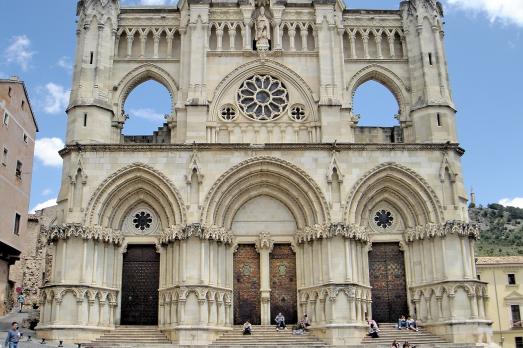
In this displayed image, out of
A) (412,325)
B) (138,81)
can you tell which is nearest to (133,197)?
(138,81)

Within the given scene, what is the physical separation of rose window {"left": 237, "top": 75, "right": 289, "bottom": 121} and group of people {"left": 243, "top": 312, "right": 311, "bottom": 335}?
874cm

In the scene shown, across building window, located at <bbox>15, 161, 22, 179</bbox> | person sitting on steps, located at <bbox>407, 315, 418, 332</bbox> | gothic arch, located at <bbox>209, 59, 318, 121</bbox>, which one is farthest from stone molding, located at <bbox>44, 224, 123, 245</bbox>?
person sitting on steps, located at <bbox>407, 315, 418, 332</bbox>

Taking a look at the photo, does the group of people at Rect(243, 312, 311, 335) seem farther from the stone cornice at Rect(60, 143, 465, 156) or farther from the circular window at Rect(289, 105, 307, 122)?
the circular window at Rect(289, 105, 307, 122)

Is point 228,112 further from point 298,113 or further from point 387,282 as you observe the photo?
point 387,282

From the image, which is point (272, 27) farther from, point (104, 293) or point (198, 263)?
point (104, 293)

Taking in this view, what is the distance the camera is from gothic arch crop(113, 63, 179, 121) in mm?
25859

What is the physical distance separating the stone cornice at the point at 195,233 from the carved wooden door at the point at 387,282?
244 inches

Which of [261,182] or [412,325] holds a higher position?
[261,182]

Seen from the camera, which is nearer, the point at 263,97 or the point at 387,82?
the point at 263,97

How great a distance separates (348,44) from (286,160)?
7.24 meters

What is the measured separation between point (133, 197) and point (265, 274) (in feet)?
20.8

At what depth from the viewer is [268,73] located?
86.1 ft

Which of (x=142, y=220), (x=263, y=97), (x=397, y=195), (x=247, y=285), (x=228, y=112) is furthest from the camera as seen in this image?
(x=263, y=97)

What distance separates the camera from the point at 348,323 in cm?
2128
